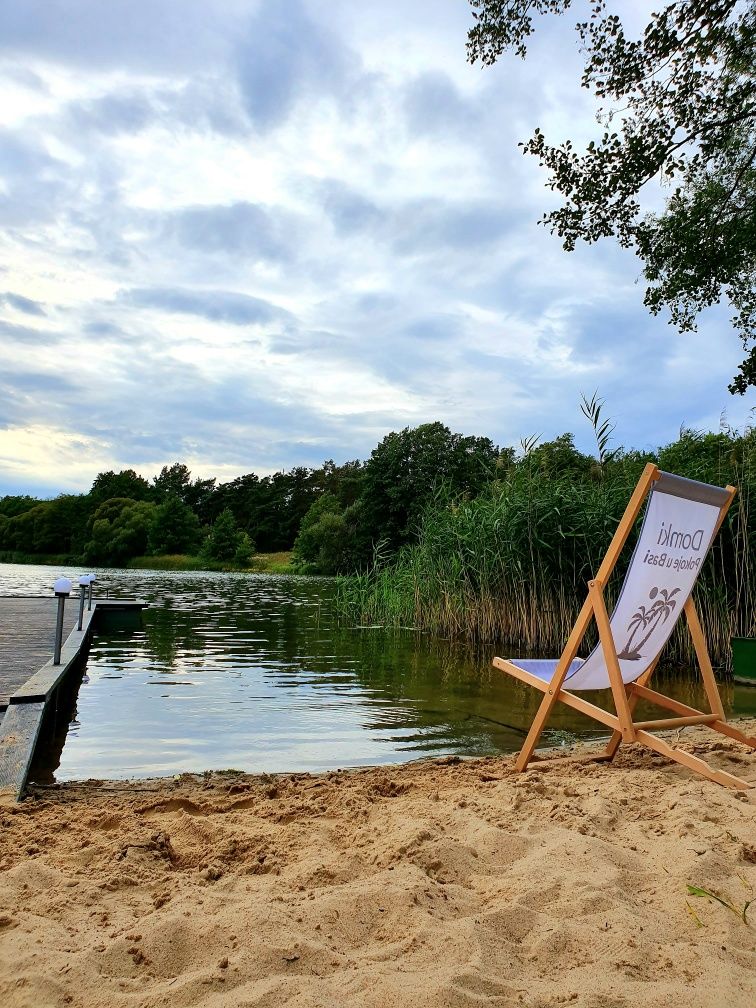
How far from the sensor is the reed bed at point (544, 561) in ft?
28.6

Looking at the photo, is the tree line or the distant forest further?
the tree line

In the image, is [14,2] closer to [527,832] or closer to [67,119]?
[67,119]

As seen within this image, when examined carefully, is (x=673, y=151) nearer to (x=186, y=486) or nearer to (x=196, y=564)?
(x=196, y=564)

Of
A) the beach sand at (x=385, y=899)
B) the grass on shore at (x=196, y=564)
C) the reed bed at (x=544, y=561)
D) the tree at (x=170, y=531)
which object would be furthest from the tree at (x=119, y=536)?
the beach sand at (x=385, y=899)

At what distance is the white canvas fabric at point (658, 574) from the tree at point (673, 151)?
853cm

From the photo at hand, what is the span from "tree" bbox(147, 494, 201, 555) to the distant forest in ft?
0.30

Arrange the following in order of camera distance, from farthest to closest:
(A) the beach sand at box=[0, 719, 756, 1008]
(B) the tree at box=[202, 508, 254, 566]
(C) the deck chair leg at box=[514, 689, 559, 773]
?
(B) the tree at box=[202, 508, 254, 566], (C) the deck chair leg at box=[514, 689, 559, 773], (A) the beach sand at box=[0, 719, 756, 1008]

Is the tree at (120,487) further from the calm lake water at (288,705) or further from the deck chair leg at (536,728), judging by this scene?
the deck chair leg at (536,728)

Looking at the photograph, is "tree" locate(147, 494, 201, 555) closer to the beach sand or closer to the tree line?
the tree line

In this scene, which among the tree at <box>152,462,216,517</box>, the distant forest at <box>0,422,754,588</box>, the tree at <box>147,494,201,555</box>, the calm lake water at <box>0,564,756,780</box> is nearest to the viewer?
the calm lake water at <box>0,564,756,780</box>

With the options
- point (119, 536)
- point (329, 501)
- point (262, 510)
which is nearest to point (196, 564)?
point (119, 536)

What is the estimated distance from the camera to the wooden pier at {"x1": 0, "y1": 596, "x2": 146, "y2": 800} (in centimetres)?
364

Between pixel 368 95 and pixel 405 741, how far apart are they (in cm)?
719

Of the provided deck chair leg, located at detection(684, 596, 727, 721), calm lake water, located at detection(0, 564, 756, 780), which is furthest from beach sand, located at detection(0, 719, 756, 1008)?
calm lake water, located at detection(0, 564, 756, 780)
